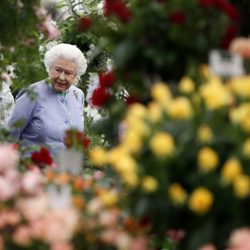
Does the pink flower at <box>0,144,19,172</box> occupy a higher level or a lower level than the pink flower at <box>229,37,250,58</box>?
lower

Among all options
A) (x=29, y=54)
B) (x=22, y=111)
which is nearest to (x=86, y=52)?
(x=22, y=111)

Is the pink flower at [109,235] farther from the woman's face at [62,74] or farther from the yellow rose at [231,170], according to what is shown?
the woman's face at [62,74]

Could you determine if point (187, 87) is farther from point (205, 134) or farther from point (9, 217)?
point (9, 217)

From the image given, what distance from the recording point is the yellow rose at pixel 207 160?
1.52 m

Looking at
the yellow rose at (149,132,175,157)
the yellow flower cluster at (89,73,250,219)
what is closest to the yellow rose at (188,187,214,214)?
the yellow flower cluster at (89,73,250,219)

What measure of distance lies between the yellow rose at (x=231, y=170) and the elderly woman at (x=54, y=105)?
2.32m

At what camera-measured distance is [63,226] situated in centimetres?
168

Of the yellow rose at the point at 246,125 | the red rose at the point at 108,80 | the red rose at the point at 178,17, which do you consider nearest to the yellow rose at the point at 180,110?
the yellow rose at the point at 246,125

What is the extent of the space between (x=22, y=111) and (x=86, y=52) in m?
1.80

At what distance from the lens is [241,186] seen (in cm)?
149

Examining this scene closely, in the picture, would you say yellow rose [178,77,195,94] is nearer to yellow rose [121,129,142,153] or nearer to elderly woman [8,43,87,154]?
yellow rose [121,129,142,153]

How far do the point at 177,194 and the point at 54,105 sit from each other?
256cm

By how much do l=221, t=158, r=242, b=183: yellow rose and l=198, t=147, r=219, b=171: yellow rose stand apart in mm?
26

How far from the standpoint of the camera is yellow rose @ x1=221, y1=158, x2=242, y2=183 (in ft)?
4.92
